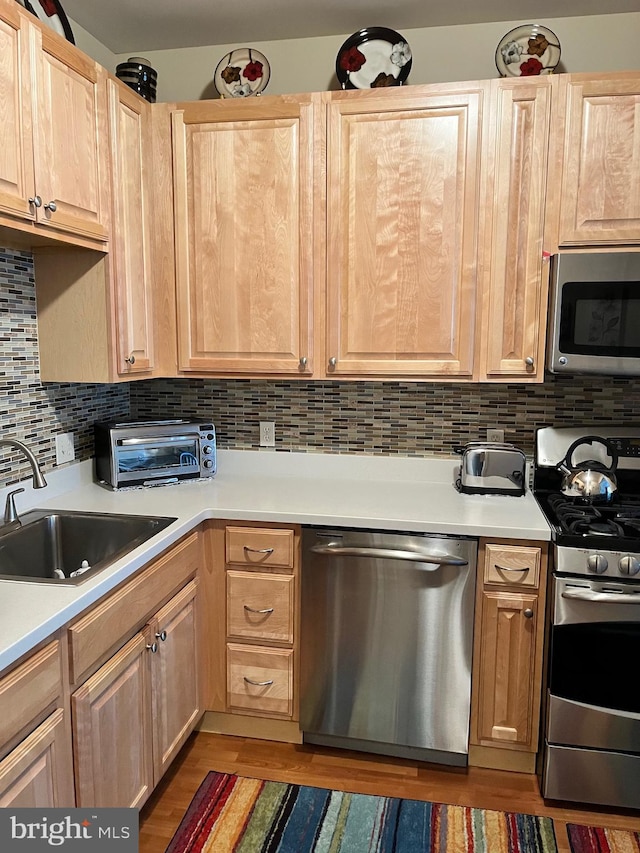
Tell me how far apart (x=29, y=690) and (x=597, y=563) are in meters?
1.53

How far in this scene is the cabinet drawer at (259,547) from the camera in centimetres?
215

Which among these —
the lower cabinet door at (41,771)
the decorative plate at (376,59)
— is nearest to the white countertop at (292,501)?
the lower cabinet door at (41,771)

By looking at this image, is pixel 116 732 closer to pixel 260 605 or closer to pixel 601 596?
pixel 260 605

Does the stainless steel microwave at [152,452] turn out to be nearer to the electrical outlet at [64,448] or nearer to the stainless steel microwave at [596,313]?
the electrical outlet at [64,448]

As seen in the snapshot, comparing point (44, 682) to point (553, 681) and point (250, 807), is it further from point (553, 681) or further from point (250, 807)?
point (553, 681)

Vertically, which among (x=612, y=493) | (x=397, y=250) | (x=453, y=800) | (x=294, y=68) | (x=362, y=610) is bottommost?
(x=453, y=800)

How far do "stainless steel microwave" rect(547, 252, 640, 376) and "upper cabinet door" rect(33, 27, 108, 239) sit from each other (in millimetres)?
1499

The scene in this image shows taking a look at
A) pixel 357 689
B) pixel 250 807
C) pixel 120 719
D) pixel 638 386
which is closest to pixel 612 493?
pixel 638 386

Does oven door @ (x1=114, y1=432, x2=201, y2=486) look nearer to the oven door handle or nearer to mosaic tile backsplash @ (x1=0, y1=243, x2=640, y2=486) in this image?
mosaic tile backsplash @ (x1=0, y1=243, x2=640, y2=486)

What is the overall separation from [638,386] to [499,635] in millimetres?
1113

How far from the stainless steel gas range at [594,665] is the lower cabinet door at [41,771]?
1.40 m

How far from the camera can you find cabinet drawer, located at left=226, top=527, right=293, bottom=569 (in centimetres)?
215

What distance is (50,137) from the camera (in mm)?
1742

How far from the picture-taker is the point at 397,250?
2.21m
